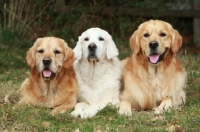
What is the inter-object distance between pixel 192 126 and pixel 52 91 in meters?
1.94

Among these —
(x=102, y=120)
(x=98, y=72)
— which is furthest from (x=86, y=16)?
(x=102, y=120)

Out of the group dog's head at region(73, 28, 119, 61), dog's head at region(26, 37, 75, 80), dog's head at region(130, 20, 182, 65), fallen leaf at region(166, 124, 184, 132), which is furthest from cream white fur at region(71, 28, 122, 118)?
fallen leaf at region(166, 124, 184, 132)

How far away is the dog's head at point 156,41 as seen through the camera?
626cm

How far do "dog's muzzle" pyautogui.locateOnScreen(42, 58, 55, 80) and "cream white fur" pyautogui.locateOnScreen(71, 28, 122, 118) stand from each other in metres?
0.47

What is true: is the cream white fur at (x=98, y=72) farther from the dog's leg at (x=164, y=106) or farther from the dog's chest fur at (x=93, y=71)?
the dog's leg at (x=164, y=106)

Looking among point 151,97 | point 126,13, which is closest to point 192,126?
point 151,97

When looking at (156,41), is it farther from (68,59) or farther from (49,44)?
(49,44)

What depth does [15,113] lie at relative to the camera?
5.89m

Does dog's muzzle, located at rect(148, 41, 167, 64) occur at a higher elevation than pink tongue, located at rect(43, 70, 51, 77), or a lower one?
higher

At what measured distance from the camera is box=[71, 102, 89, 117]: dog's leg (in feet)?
20.1

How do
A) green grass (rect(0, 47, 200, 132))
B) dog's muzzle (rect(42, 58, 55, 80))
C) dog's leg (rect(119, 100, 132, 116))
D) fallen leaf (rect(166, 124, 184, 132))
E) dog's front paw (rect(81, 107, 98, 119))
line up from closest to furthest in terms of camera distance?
fallen leaf (rect(166, 124, 184, 132)) < green grass (rect(0, 47, 200, 132)) < dog's front paw (rect(81, 107, 98, 119)) < dog's leg (rect(119, 100, 132, 116)) < dog's muzzle (rect(42, 58, 55, 80))

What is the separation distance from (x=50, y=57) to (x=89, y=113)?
33.0 inches

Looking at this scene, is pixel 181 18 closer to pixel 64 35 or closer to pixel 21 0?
pixel 64 35

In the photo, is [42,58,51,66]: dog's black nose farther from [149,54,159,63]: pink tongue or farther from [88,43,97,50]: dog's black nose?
[149,54,159,63]: pink tongue
